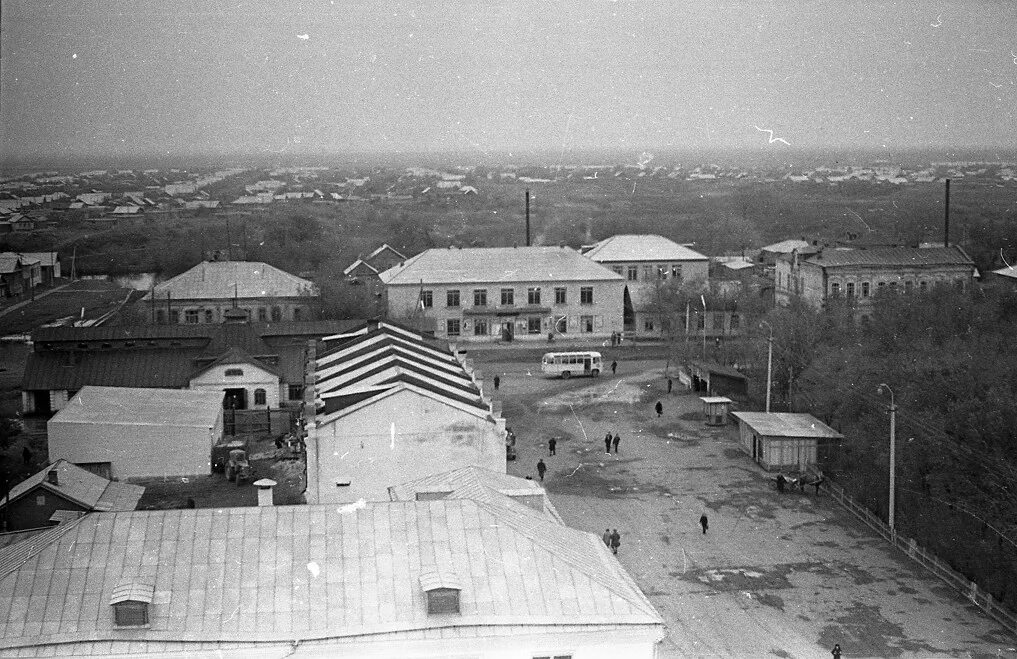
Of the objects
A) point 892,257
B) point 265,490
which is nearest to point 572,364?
point 892,257

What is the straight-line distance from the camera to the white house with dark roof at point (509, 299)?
1009 inches

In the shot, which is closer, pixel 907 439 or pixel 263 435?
pixel 907 439

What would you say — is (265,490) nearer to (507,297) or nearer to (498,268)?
(507,297)

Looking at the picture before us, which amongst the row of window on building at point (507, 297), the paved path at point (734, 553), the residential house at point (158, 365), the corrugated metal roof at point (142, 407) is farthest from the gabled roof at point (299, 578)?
the row of window on building at point (507, 297)

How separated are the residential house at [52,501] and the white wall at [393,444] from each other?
6.56ft

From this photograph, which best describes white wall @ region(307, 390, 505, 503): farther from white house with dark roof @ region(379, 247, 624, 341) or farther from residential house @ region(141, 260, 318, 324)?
white house with dark roof @ region(379, 247, 624, 341)

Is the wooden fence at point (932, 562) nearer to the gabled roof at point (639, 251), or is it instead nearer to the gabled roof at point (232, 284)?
the gabled roof at point (232, 284)

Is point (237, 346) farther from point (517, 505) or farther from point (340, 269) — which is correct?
point (340, 269)

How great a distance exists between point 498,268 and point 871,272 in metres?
8.45

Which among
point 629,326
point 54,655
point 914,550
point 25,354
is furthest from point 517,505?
point 629,326

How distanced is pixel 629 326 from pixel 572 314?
1.67m

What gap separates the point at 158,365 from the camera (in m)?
18.0

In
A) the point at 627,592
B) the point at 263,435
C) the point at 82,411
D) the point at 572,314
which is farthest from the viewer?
the point at 572,314

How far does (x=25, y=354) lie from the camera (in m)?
22.3
